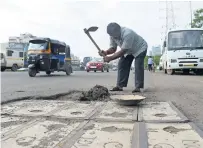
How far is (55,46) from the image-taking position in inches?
571

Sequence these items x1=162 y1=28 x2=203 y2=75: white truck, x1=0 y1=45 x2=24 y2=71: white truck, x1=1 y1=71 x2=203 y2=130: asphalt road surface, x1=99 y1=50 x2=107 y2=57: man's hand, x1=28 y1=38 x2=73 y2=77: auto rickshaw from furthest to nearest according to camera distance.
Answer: x1=0 y1=45 x2=24 y2=71: white truck
x1=162 y1=28 x2=203 y2=75: white truck
x1=28 y1=38 x2=73 y2=77: auto rickshaw
x1=99 y1=50 x2=107 y2=57: man's hand
x1=1 y1=71 x2=203 y2=130: asphalt road surface

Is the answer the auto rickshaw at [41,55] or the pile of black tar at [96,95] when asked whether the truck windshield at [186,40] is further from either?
the pile of black tar at [96,95]

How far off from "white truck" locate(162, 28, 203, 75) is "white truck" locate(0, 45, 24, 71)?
17511 mm

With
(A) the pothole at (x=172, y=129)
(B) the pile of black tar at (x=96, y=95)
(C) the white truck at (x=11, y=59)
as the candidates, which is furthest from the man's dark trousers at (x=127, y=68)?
(C) the white truck at (x=11, y=59)

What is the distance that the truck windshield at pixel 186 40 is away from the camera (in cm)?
1462

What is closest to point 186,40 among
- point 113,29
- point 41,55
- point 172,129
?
point 41,55

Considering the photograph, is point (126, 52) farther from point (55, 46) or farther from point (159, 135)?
point (55, 46)

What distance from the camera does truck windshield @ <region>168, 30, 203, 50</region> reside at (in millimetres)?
14617

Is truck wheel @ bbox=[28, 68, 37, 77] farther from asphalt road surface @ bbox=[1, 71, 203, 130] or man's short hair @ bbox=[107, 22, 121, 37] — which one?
man's short hair @ bbox=[107, 22, 121, 37]

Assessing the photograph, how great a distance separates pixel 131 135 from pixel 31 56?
1202 centimetres

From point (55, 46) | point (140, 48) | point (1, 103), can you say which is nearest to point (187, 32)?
point (55, 46)

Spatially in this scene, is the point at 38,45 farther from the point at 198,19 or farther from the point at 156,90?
the point at 198,19

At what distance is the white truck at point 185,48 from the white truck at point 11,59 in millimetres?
17511

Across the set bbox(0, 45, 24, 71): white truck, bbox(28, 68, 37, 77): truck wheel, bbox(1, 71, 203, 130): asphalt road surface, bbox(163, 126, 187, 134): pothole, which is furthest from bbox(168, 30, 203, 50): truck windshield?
bbox(0, 45, 24, 71): white truck
